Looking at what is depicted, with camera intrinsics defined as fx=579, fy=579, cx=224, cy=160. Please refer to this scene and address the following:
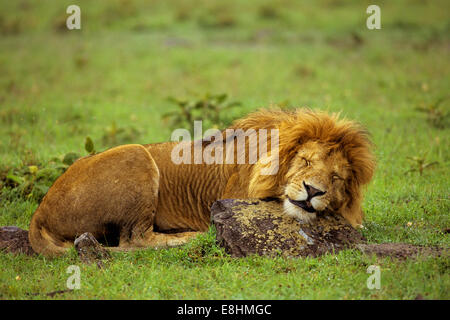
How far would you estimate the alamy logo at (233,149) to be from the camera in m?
5.20

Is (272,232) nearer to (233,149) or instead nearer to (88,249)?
(233,149)

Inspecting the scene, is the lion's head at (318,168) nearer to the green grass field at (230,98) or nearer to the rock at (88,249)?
the green grass field at (230,98)

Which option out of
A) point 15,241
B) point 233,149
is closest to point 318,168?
point 233,149

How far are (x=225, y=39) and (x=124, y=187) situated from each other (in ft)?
39.5

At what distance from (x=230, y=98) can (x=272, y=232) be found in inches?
277

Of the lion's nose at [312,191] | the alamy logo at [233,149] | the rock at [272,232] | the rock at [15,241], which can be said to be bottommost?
the rock at [15,241]

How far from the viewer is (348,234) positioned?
509 cm

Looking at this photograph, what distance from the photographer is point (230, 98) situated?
11.7 m

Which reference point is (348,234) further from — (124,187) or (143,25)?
(143,25)

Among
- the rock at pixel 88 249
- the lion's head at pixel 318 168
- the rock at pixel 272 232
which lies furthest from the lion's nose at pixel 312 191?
the rock at pixel 88 249

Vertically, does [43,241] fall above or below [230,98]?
below

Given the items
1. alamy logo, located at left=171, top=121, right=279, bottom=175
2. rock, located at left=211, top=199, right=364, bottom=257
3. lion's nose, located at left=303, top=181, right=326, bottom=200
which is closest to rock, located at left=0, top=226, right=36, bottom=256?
alamy logo, located at left=171, top=121, right=279, bottom=175

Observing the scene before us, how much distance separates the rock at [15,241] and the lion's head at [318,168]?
2.18 meters
